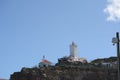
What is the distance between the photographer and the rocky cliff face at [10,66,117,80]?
8088cm

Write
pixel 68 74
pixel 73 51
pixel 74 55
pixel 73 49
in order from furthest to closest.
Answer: pixel 73 49 < pixel 73 51 < pixel 74 55 < pixel 68 74

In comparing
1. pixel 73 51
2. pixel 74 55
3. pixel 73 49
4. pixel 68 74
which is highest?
pixel 73 49

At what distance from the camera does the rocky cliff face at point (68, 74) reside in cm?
8088

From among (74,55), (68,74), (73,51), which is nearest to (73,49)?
(73,51)

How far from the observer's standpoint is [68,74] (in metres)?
81.4

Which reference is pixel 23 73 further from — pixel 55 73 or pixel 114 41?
pixel 114 41

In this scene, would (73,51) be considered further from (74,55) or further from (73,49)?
(74,55)

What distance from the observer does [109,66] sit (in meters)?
83.7

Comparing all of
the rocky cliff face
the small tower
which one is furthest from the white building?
the rocky cliff face

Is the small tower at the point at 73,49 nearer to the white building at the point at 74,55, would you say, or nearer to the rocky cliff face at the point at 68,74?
the white building at the point at 74,55

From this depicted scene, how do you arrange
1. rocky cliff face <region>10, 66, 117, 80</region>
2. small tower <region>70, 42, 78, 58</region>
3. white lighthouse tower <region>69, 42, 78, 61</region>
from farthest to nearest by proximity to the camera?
1. small tower <region>70, 42, 78, 58</region>
2. white lighthouse tower <region>69, 42, 78, 61</region>
3. rocky cliff face <region>10, 66, 117, 80</region>

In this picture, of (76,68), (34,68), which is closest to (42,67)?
(34,68)

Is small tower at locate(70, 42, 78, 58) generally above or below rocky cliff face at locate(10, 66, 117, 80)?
above

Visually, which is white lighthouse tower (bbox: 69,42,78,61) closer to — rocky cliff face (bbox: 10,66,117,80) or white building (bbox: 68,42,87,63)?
white building (bbox: 68,42,87,63)
